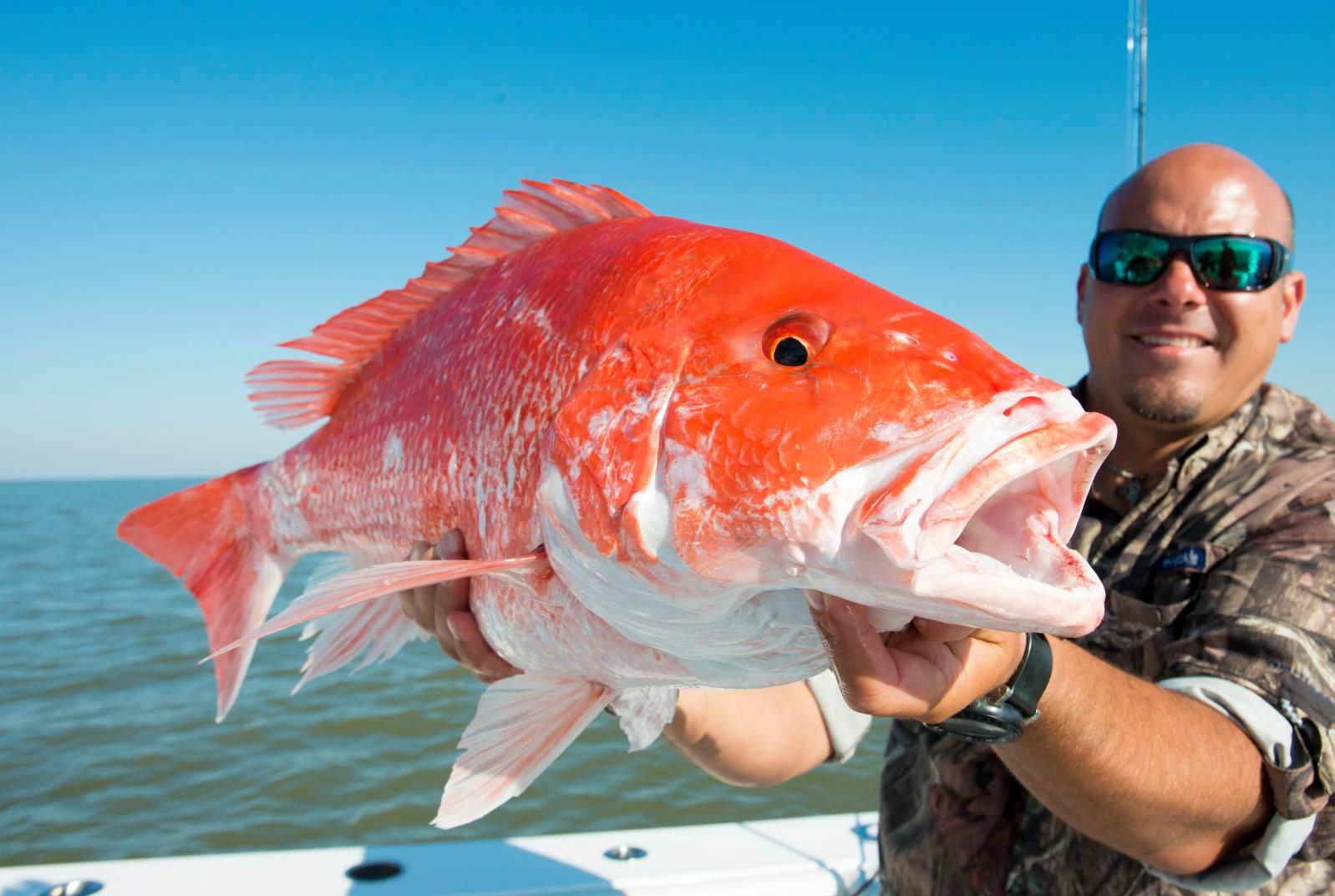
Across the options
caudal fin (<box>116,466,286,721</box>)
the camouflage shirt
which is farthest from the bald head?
caudal fin (<box>116,466,286,721</box>)

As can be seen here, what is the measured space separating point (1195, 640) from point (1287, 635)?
0.17 m

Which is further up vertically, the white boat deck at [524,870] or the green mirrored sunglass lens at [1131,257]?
the green mirrored sunglass lens at [1131,257]

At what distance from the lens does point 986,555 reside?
0.88 metres

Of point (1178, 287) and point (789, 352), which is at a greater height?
point (1178, 287)

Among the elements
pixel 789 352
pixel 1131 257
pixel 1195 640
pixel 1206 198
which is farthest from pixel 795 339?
pixel 1206 198

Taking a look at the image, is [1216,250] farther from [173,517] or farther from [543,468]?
[173,517]

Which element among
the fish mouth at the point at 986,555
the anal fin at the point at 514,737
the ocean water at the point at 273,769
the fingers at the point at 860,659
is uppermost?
the fish mouth at the point at 986,555

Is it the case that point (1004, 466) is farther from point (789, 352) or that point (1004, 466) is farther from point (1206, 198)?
point (1206, 198)

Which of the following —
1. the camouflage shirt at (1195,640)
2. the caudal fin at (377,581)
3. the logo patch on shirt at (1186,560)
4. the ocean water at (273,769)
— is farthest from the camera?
the ocean water at (273,769)

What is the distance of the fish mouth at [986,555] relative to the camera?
0.82 m

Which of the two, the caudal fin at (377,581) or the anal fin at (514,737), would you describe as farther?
the anal fin at (514,737)

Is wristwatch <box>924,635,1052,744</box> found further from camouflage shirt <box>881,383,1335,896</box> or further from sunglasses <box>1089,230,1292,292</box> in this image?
sunglasses <box>1089,230,1292,292</box>

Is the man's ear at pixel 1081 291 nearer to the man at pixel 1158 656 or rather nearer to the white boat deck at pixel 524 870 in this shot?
the man at pixel 1158 656

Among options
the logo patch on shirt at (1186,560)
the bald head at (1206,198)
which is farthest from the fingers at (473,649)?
the bald head at (1206,198)
